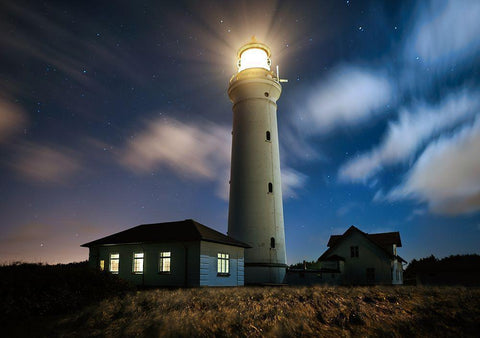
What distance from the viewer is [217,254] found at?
24.3 metres

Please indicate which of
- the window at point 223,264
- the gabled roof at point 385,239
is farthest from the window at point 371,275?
the window at point 223,264

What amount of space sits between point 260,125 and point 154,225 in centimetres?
1127

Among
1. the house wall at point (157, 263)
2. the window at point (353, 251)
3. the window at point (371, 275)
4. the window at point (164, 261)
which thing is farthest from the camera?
the window at point (353, 251)

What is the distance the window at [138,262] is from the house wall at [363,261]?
63.8ft

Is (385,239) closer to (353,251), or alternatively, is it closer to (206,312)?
(353,251)

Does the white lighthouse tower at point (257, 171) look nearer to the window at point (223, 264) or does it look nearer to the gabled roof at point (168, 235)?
the gabled roof at point (168, 235)

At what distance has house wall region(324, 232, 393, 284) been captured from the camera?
35.6 meters

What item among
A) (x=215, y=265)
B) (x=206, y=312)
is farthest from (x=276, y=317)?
(x=215, y=265)

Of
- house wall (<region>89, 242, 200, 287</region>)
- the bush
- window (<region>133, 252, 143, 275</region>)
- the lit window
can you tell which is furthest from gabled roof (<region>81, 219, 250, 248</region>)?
the lit window

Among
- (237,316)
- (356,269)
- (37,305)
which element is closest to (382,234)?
(356,269)

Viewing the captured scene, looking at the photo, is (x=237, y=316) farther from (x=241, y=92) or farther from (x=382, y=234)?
(x=382, y=234)

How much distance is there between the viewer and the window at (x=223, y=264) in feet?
80.3

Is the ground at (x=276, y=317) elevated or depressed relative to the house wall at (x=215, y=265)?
depressed

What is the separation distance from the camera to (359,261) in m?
36.9
